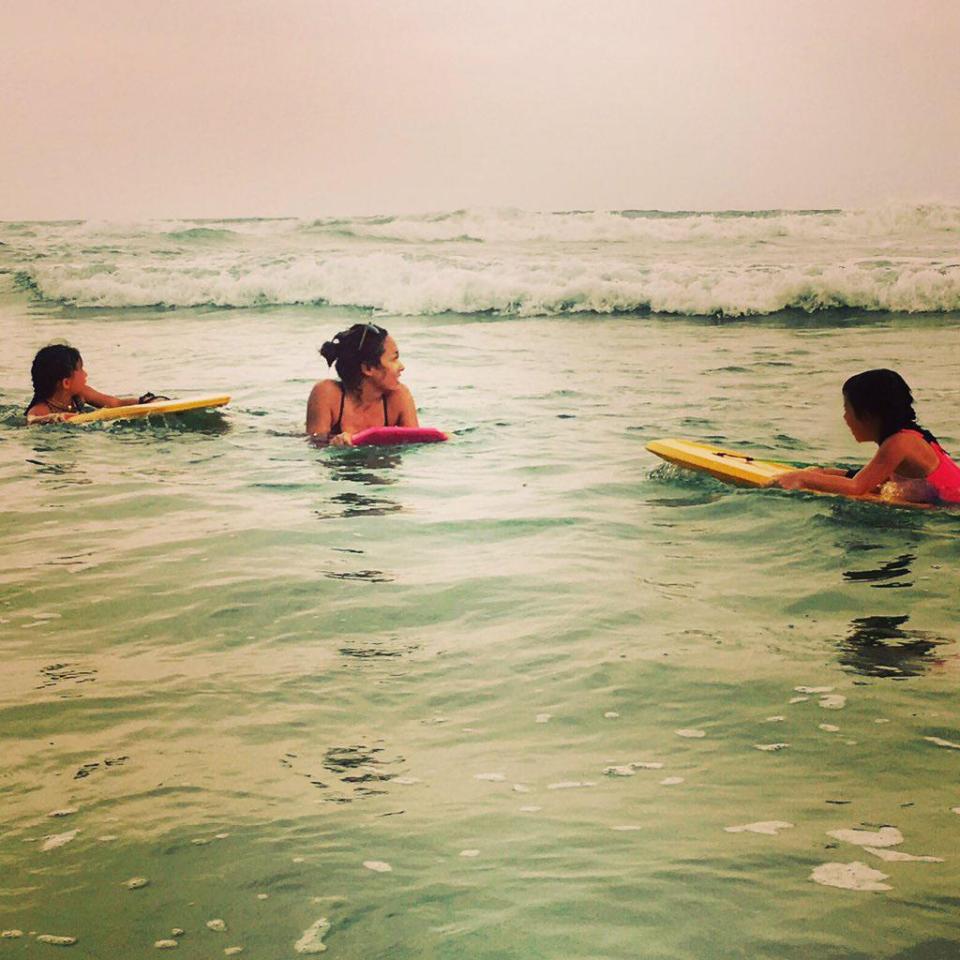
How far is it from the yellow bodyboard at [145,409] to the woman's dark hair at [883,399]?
86.3 inches

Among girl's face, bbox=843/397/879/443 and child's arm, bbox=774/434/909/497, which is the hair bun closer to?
child's arm, bbox=774/434/909/497

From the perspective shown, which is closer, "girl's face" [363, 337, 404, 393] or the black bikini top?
"girl's face" [363, 337, 404, 393]

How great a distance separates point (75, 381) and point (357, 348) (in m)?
1.15

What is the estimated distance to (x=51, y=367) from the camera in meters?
3.88

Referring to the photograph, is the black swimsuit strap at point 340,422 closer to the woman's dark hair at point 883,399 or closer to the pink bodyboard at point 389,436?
the pink bodyboard at point 389,436

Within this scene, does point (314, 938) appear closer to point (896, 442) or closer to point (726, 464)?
point (896, 442)

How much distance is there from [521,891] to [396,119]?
4746mm

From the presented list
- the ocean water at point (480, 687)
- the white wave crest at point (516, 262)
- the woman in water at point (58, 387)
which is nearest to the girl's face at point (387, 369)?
the ocean water at point (480, 687)

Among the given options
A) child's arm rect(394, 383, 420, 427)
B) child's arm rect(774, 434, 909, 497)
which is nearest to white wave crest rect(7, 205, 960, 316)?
child's arm rect(394, 383, 420, 427)

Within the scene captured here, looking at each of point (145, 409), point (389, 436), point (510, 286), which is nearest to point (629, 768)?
point (389, 436)

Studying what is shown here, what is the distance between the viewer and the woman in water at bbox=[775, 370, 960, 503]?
2.56m

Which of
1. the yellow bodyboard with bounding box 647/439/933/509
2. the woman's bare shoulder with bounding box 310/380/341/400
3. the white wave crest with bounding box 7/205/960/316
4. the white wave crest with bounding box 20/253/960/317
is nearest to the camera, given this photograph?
the yellow bodyboard with bounding box 647/439/933/509

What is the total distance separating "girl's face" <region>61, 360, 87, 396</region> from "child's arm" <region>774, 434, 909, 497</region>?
2401 mm

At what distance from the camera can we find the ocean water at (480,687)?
120 centimetres
